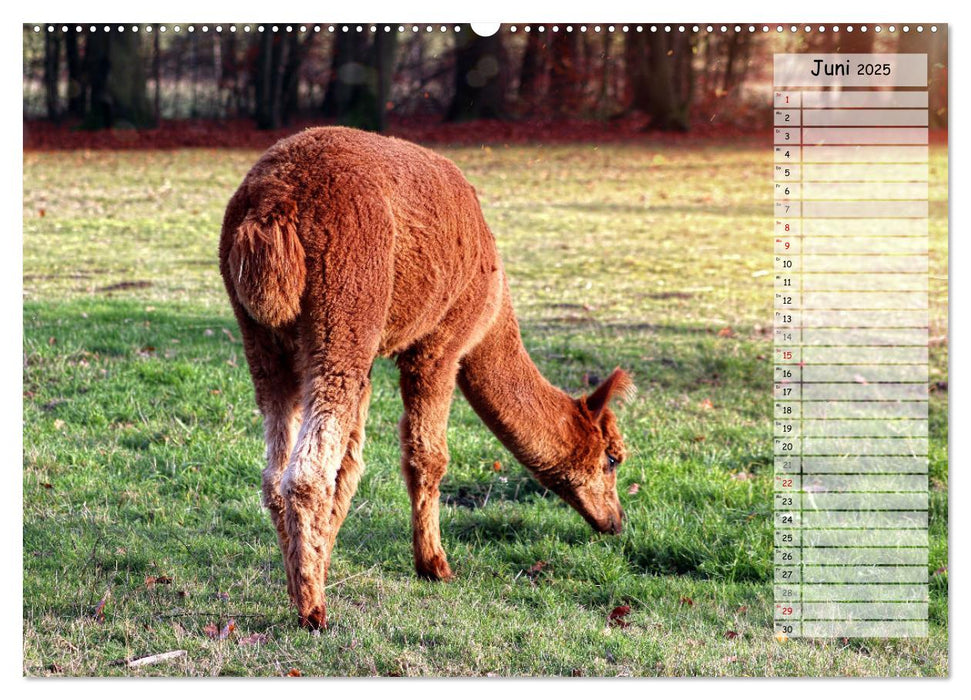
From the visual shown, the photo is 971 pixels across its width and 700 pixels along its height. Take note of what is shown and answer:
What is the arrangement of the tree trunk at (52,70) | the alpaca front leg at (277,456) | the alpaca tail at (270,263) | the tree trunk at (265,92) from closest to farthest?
the alpaca tail at (270,263)
the alpaca front leg at (277,456)
the tree trunk at (52,70)
the tree trunk at (265,92)

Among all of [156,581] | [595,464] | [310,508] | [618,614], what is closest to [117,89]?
[156,581]

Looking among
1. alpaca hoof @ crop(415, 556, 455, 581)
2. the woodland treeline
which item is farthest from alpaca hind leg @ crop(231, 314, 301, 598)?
the woodland treeline

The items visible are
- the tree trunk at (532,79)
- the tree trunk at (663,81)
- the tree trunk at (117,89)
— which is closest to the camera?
the tree trunk at (532,79)

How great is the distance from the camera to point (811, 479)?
625 cm

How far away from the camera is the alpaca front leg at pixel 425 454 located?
16.1ft

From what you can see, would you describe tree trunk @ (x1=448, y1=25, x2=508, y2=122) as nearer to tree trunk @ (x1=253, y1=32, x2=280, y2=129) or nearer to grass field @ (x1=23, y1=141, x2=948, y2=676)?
grass field @ (x1=23, y1=141, x2=948, y2=676)

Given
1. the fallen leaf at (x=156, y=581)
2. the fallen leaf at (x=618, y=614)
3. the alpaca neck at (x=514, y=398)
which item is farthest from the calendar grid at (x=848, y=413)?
the fallen leaf at (x=156, y=581)

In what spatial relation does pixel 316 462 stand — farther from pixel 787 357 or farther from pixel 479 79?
pixel 479 79

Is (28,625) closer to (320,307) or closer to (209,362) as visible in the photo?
(320,307)

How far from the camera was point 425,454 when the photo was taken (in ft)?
16.5

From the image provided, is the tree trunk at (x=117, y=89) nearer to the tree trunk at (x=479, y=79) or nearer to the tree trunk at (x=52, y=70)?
the tree trunk at (x=52, y=70)

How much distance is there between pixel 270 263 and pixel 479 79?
4036mm

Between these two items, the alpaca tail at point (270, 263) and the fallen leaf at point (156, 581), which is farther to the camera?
the fallen leaf at point (156, 581)

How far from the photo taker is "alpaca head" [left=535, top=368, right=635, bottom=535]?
532 centimetres
